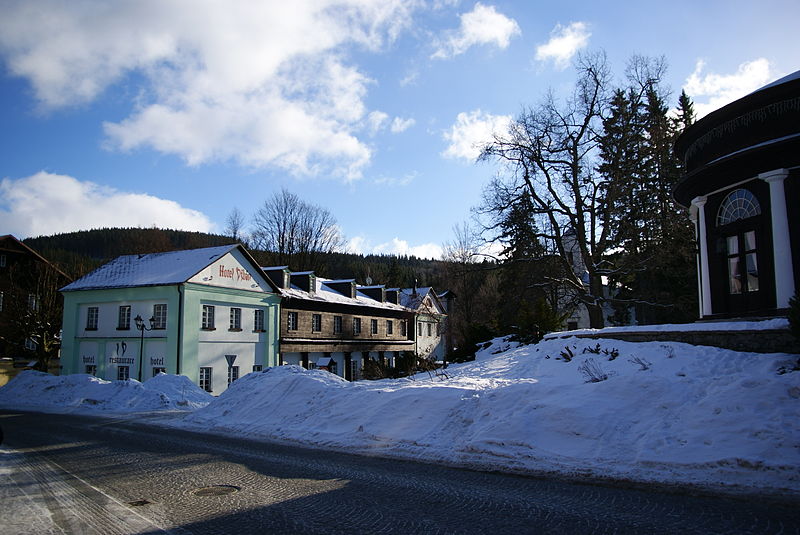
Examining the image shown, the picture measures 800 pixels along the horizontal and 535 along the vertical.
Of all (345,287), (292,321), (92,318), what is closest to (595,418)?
(292,321)

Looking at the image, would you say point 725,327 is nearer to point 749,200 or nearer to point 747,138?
point 749,200

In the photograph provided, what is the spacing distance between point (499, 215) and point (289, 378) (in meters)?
17.2

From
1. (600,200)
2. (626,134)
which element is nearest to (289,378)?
(600,200)

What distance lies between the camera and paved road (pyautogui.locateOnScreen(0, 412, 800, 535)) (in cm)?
555

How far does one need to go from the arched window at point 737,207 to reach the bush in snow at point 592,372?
6.21 meters

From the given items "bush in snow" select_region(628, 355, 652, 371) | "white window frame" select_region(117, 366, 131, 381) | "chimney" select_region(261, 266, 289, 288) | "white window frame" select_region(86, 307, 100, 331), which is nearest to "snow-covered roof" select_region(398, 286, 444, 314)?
"chimney" select_region(261, 266, 289, 288)

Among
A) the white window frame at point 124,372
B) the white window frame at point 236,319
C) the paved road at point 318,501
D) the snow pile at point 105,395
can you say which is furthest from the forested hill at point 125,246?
the paved road at point 318,501

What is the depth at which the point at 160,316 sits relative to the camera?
29.2 m

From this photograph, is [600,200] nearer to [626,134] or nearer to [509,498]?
[626,134]

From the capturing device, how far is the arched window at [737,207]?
14.5 meters

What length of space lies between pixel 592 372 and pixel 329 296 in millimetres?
31663

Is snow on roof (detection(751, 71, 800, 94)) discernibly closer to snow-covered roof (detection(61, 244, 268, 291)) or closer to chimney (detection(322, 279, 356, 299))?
snow-covered roof (detection(61, 244, 268, 291))

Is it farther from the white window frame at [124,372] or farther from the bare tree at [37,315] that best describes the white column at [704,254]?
the bare tree at [37,315]

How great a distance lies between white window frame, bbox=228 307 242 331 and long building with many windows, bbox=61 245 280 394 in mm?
59
